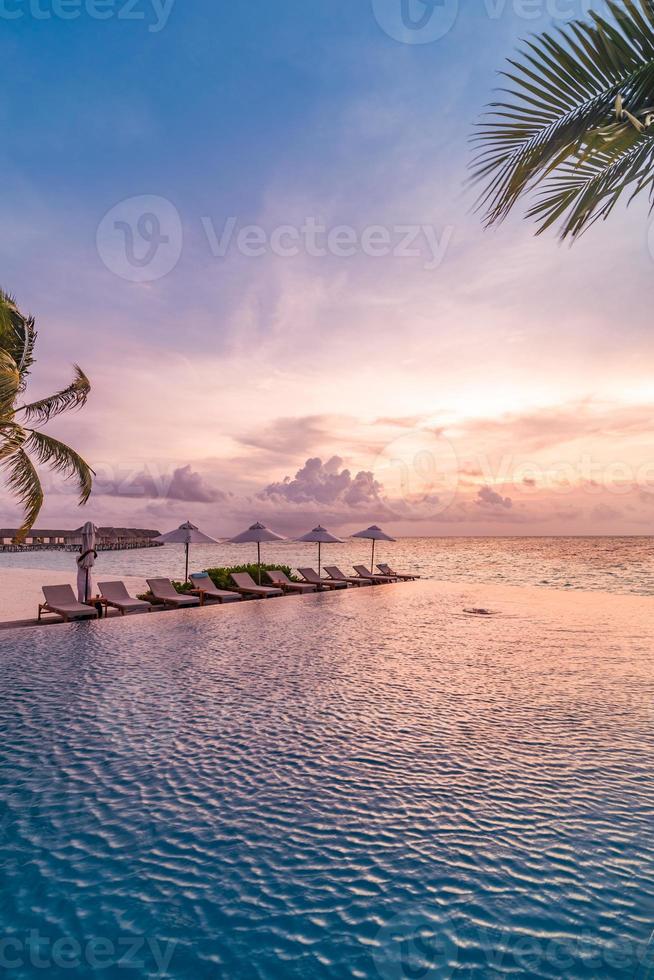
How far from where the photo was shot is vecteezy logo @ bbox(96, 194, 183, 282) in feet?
35.1

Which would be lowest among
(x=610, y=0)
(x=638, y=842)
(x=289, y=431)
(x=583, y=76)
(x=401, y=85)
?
(x=638, y=842)

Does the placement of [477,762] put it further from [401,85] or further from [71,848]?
[401,85]

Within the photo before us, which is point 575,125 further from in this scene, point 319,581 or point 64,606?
point 319,581

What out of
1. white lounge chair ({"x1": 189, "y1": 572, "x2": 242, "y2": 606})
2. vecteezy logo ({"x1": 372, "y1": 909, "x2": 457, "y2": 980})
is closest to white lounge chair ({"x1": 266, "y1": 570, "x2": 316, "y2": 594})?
white lounge chair ({"x1": 189, "y1": 572, "x2": 242, "y2": 606})

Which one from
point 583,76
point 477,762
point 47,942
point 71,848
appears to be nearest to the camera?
point 583,76

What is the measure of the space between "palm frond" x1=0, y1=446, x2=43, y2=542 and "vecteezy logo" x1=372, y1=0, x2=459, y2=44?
38.5ft

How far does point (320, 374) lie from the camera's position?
19844 mm

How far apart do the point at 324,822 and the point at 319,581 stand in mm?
17725

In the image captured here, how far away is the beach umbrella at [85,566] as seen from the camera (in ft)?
46.4

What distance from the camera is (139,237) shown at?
35.1ft

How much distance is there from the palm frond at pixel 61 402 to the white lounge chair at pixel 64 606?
4.39 metres

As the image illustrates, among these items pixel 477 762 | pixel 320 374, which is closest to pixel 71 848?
pixel 477 762

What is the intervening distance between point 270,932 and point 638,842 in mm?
2831
